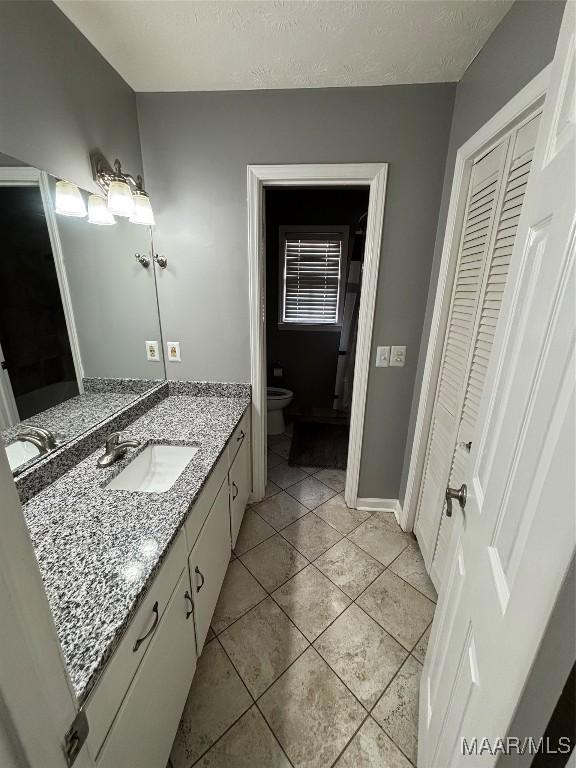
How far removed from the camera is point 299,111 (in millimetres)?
1464

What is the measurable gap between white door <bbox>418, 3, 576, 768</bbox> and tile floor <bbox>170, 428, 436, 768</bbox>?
1.33ft

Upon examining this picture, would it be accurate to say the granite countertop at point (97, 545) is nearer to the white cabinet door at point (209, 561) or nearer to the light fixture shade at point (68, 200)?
the white cabinet door at point (209, 561)

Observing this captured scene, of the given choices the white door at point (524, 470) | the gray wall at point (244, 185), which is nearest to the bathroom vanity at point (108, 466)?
the gray wall at point (244, 185)

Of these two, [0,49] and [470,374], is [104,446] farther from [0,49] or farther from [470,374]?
[470,374]

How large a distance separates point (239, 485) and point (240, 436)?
292 mm

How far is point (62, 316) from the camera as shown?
46.9 inches

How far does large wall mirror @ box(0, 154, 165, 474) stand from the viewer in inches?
38.2

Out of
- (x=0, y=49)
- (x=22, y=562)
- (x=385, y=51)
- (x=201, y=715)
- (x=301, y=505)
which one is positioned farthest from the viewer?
(x=301, y=505)

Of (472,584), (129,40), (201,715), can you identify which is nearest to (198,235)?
(129,40)

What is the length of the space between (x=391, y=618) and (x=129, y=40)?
275 cm

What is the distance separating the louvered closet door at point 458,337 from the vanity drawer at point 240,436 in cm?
107

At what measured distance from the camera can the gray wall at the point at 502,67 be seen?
2.78 ft

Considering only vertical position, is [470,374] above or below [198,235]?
below

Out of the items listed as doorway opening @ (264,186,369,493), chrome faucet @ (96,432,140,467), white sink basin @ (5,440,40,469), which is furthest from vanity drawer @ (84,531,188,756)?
doorway opening @ (264,186,369,493)
